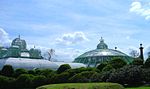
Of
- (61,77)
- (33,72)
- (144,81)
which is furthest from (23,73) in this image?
(144,81)

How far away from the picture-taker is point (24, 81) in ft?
144

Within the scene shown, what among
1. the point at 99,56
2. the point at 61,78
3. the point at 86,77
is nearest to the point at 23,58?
the point at 99,56

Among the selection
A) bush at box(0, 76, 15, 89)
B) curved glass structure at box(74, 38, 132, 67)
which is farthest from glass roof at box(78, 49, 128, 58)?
bush at box(0, 76, 15, 89)

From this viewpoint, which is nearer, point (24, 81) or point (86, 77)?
point (86, 77)

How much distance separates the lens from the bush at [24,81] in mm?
43906

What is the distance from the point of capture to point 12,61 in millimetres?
69875

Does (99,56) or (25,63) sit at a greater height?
(99,56)

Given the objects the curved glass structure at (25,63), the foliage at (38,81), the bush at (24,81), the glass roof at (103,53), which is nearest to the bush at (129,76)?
the foliage at (38,81)

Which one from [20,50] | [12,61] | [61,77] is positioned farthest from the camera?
[20,50]

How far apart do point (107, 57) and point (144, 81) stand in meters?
64.2

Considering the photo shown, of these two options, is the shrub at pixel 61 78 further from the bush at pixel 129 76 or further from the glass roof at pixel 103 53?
the glass roof at pixel 103 53

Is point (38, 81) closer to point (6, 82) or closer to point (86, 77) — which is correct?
point (6, 82)

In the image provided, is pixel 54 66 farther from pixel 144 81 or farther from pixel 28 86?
pixel 144 81

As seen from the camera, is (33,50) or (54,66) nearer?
(54,66)
